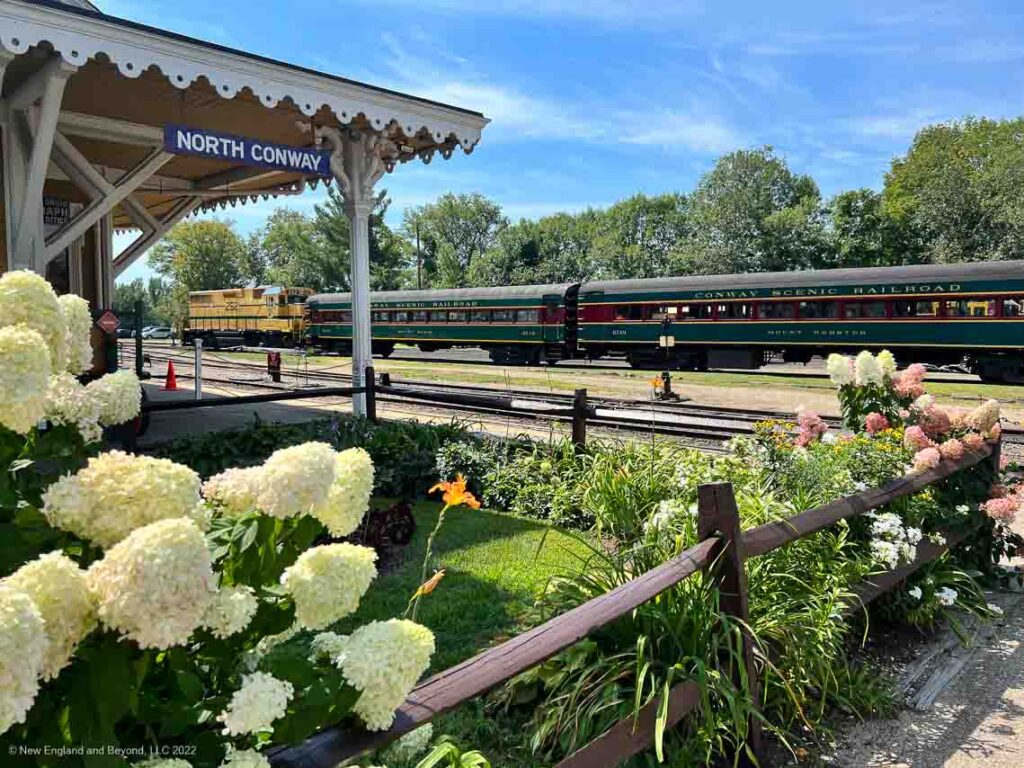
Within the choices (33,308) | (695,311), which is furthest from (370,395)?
(695,311)

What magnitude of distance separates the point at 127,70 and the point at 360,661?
6.57 m

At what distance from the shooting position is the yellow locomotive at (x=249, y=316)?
4266 cm

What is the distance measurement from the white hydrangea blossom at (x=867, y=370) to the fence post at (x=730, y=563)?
2886 millimetres

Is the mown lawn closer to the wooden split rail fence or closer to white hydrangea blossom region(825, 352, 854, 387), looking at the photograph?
the wooden split rail fence

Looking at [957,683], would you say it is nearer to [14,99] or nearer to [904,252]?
[14,99]

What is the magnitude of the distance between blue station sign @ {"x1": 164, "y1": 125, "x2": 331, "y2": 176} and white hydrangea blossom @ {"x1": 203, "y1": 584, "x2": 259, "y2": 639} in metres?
6.87

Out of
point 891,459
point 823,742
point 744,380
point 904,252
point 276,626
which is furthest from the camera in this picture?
point 904,252

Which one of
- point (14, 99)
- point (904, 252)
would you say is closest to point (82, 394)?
point (14, 99)

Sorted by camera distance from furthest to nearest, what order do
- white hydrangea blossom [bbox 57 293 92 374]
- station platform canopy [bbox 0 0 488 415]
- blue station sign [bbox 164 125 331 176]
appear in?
blue station sign [bbox 164 125 331 176] → station platform canopy [bbox 0 0 488 415] → white hydrangea blossom [bbox 57 293 92 374]

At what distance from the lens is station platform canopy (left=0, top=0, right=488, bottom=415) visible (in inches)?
253

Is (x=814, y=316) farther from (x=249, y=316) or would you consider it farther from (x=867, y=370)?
(x=249, y=316)

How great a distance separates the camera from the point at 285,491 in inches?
52.1

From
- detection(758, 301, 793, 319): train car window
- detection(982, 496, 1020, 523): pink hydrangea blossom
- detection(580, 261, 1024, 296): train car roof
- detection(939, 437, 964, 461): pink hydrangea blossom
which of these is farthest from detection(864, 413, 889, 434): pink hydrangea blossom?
detection(758, 301, 793, 319): train car window

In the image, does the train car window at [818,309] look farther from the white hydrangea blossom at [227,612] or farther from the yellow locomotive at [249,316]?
the yellow locomotive at [249,316]
